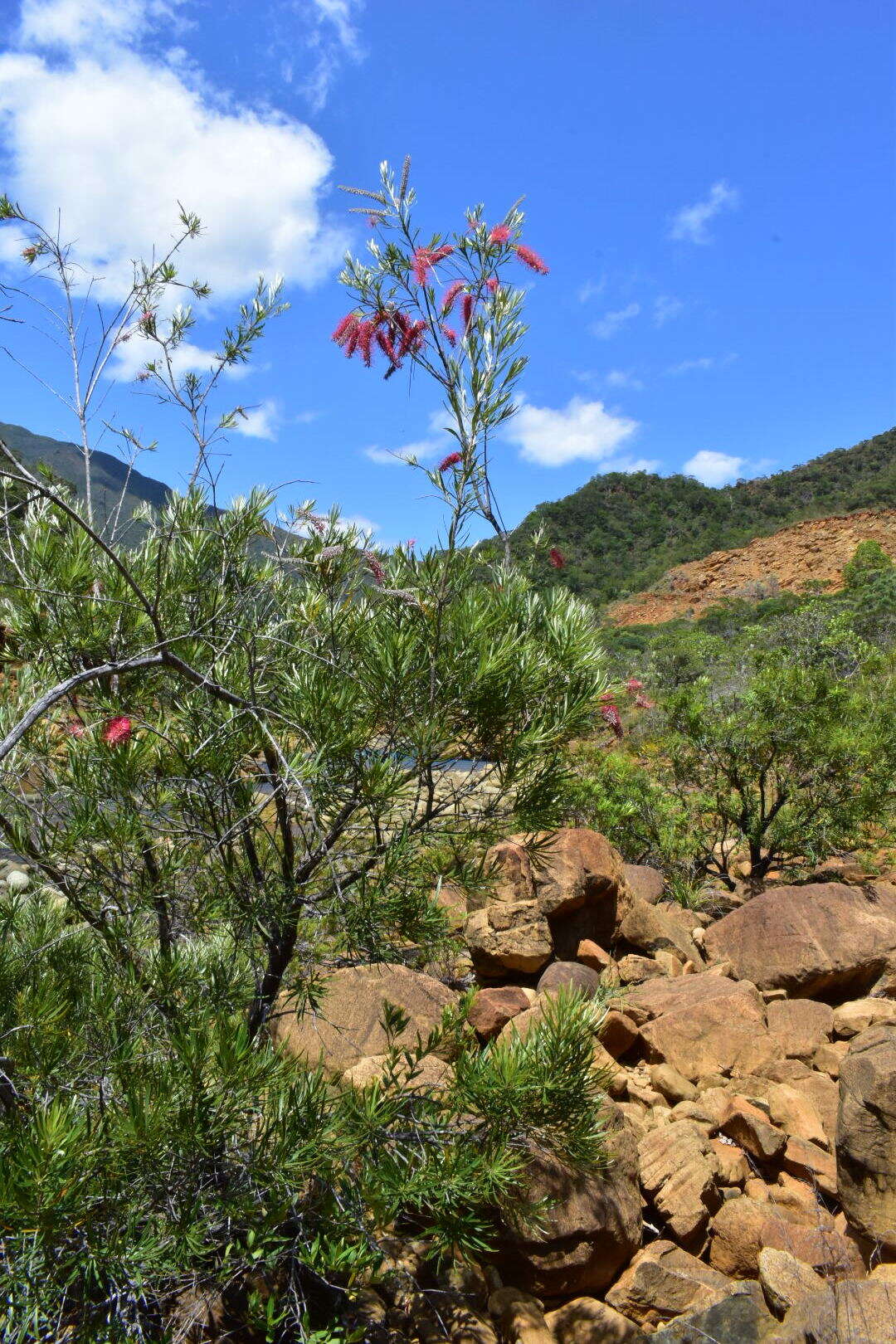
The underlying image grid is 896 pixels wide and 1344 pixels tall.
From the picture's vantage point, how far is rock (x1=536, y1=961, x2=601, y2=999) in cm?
486

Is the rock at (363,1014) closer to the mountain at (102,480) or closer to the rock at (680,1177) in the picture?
the rock at (680,1177)

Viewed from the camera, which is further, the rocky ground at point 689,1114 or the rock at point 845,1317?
the rocky ground at point 689,1114

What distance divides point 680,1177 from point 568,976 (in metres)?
1.59

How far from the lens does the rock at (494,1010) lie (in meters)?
4.51

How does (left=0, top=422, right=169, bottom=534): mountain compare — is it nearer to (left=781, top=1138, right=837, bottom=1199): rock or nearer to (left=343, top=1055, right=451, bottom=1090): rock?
(left=343, top=1055, right=451, bottom=1090): rock

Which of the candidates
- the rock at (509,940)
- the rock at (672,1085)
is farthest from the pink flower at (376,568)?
the rock at (509,940)

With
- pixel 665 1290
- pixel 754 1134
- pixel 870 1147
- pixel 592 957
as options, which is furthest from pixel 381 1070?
pixel 592 957

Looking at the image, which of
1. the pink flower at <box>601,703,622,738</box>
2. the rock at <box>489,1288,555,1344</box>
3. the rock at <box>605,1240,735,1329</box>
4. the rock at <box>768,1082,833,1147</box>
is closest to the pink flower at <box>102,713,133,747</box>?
the pink flower at <box>601,703,622,738</box>

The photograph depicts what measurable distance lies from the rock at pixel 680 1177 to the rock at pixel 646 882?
3.14 m

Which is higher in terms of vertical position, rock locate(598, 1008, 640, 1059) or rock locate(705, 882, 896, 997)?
rock locate(705, 882, 896, 997)

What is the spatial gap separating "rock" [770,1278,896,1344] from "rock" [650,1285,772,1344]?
0.22 feet

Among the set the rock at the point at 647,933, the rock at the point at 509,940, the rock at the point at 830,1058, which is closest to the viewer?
the rock at the point at 830,1058

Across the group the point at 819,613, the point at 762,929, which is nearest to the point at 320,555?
the point at 762,929

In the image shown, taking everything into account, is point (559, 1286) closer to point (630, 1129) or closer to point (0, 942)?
point (630, 1129)
